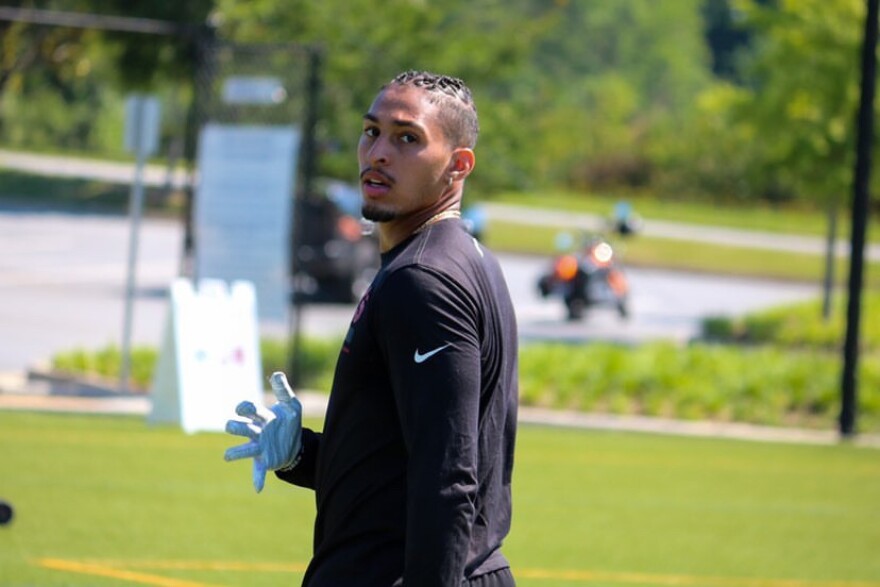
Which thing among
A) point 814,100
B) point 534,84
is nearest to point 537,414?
point 814,100

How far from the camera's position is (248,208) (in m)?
16.5

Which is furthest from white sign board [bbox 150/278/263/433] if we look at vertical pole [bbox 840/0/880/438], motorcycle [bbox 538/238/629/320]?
motorcycle [bbox 538/238/629/320]

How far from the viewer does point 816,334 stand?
75.5 feet

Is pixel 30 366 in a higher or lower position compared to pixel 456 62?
lower

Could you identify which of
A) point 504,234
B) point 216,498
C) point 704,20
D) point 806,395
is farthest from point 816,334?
point 704,20

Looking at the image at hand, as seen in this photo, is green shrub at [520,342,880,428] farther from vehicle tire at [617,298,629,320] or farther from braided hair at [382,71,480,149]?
braided hair at [382,71,480,149]

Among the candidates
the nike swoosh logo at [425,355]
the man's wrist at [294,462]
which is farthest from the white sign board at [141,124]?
the nike swoosh logo at [425,355]

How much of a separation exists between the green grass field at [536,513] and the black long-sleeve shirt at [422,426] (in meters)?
4.51

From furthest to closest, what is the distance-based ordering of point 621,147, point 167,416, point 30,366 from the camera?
point 621,147 → point 30,366 → point 167,416

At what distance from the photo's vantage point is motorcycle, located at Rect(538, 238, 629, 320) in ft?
90.8

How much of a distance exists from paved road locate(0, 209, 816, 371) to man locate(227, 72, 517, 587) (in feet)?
48.1

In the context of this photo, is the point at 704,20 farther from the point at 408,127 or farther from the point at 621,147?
the point at 408,127

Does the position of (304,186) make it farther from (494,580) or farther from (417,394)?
(417,394)

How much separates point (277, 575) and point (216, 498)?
2380 mm
